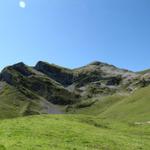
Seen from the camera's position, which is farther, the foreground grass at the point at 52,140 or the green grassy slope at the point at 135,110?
the green grassy slope at the point at 135,110

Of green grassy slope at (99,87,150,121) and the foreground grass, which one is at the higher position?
green grassy slope at (99,87,150,121)

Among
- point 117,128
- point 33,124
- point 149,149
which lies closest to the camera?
point 149,149

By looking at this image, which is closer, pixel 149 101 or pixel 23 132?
pixel 23 132

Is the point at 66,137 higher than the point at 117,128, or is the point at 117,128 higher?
the point at 117,128

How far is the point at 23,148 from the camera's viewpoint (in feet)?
89.1

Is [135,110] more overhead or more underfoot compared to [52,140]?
more overhead

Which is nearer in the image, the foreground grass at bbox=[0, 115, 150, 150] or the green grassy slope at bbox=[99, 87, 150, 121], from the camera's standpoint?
the foreground grass at bbox=[0, 115, 150, 150]

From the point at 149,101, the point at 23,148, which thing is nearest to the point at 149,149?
the point at 23,148

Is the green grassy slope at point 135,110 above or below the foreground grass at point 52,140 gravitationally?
above

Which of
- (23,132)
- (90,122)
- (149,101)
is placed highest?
(149,101)

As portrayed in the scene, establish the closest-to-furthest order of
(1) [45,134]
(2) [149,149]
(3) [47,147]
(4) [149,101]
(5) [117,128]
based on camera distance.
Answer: (3) [47,147], (2) [149,149], (1) [45,134], (5) [117,128], (4) [149,101]

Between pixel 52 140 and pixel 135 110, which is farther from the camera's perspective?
pixel 135 110

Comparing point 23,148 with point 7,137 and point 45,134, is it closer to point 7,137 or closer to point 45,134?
point 7,137

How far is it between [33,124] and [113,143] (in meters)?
11.4
